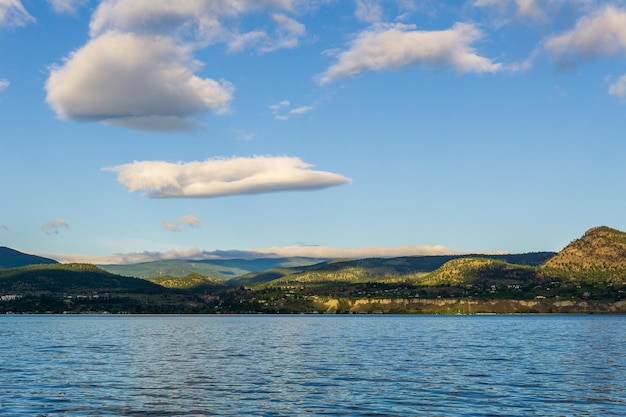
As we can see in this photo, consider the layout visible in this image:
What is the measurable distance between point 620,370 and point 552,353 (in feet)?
122

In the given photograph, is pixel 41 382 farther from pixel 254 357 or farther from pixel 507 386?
pixel 507 386

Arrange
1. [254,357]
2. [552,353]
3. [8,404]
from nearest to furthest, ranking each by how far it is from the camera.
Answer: [8,404] → [254,357] → [552,353]

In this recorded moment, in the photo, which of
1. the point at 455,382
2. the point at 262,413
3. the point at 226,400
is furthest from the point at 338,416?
the point at 455,382

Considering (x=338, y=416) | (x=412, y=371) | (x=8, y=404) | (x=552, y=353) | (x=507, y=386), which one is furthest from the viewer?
(x=552, y=353)

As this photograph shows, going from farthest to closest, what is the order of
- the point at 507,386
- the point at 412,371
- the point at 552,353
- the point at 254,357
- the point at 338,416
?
the point at 552,353, the point at 254,357, the point at 412,371, the point at 507,386, the point at 338,416

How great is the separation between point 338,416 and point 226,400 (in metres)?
16.1

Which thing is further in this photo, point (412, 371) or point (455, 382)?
point (412, 371)

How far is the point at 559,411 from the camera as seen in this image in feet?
234

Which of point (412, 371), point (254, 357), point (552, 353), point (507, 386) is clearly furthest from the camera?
point (552, 353)

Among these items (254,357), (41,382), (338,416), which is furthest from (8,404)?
(254,357)

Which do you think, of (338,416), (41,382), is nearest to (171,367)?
(41,382)

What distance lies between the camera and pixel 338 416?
67.4 metres

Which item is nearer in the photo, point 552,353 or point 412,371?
point 412,371

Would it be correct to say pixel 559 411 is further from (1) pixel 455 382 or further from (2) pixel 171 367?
(2) pixel 171 367
